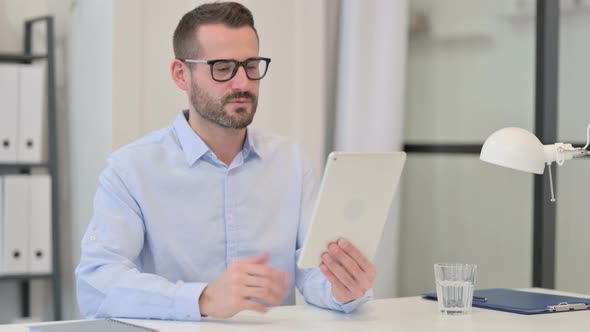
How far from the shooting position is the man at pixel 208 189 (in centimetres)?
224

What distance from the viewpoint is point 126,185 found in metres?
2.33

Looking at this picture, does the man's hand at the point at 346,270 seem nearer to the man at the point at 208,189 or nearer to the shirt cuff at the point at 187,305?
the man at the point at 208,189

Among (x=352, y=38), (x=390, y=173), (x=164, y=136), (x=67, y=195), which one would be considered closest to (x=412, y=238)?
(x=352, y=38)

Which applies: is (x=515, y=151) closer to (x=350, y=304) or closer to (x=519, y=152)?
(x=519, y=152)

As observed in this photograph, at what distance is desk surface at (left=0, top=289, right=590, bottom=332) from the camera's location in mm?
1892

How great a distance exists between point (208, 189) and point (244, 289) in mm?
568

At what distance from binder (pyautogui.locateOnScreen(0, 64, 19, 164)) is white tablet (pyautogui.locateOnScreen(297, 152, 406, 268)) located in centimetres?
202

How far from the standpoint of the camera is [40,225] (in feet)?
11.8

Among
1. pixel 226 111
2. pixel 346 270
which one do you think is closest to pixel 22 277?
pixel 226 111

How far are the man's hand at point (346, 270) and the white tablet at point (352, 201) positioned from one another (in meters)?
0.02

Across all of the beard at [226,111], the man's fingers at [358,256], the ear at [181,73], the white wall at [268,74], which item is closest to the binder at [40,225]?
the white wall at [268,74]

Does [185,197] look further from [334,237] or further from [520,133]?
[520,133]

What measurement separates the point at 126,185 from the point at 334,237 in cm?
66

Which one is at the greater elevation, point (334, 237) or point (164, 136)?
point (164, 136)
